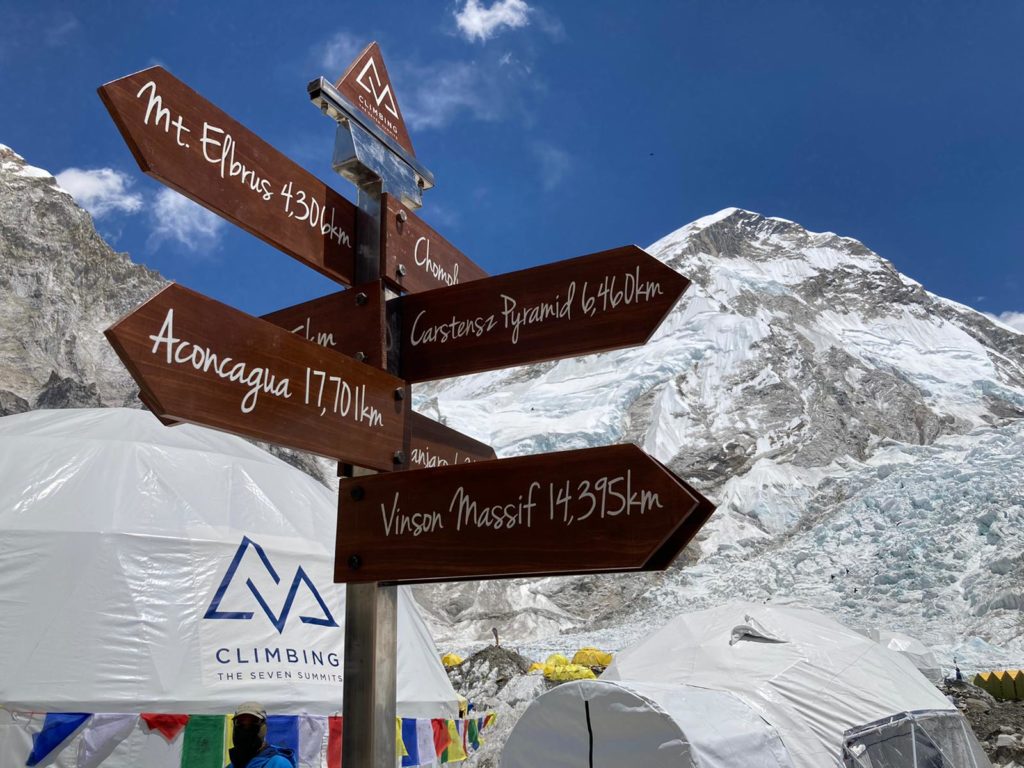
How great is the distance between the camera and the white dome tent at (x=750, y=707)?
21.5 ft

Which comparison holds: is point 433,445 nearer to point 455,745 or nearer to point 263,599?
point 263,599

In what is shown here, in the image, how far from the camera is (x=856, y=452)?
5534 cm

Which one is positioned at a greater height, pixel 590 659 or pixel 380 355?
pixel 380 355

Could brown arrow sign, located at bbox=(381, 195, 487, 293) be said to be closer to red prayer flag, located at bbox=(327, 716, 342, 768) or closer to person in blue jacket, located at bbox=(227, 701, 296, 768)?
person in blue jacket, located at bbox=(227, 701, 296, 768)

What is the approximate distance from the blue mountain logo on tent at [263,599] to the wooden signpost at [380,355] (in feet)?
12.6

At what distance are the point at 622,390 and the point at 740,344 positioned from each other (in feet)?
34.2

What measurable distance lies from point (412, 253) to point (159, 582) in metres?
4.46

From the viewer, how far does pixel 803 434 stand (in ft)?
184

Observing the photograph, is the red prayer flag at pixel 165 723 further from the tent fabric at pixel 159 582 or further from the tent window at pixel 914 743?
the tent window at pixel 914 743

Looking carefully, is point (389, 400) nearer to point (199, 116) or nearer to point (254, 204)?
point (254, 204)

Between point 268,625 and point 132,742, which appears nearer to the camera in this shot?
point 132,742

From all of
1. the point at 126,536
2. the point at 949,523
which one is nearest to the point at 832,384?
the point at 949,523

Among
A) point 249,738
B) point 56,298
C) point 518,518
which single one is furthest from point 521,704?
point 56,298

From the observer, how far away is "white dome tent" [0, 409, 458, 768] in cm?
629
